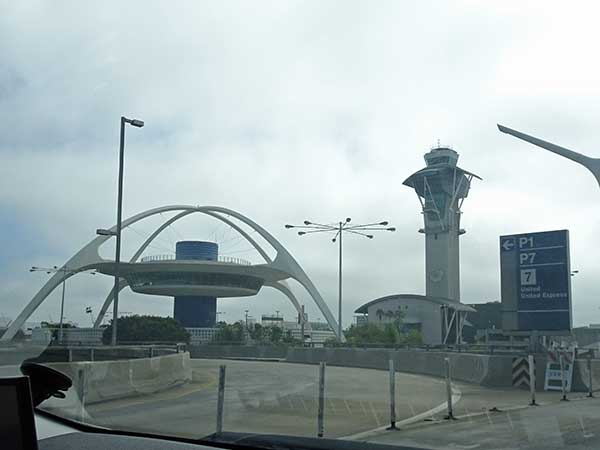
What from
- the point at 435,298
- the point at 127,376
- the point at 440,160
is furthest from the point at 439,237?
the point at 127,376

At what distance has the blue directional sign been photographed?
28266 mm

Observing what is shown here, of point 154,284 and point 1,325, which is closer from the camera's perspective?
point 1,325

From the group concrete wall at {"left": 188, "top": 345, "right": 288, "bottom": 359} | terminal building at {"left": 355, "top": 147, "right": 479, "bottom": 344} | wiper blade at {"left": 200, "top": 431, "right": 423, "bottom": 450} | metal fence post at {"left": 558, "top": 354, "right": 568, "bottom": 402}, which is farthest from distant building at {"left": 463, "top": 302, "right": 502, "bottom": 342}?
wiper blade at {"left": 200, "top": 431, "right": 423, "bottom": 450}

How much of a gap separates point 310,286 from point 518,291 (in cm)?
8234

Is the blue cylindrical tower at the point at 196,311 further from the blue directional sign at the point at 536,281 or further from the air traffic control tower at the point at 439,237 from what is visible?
the blue directional sign at the point at 536,281

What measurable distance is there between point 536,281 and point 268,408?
18.9m

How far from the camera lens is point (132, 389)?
56.0 feet

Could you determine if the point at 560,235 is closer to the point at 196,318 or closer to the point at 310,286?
the point at 310,286

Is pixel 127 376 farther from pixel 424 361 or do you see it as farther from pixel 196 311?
pixel 196 311

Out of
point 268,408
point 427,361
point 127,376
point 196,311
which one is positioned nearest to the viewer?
point 268,408

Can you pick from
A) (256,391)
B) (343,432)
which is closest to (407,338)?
(256,391)

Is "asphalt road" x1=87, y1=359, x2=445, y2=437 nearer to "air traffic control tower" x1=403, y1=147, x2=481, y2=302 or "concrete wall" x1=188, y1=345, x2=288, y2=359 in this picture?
"concrete wall" x1=188, y1=345, x2=288, y2=359

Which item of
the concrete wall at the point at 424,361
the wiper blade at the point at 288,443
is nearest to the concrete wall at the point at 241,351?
the concrete wall at the point at 424,361

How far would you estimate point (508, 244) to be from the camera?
30.0 m
